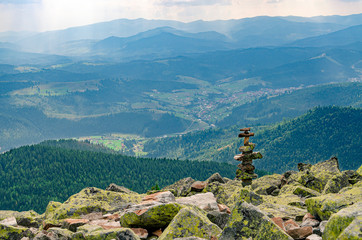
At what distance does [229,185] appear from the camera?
148ft

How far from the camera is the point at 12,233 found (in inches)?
1088

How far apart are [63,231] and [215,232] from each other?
9461mm

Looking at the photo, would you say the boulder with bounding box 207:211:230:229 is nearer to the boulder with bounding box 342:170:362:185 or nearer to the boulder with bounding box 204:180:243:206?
the boulder with bounding box 204:180:243:206

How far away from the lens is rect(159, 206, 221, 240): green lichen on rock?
2111cm

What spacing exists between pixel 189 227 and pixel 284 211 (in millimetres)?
10025

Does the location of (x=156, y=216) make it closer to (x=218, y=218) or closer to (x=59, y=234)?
(x=218, y=218)

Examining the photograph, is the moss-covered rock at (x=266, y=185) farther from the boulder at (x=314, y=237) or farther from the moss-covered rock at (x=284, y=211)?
the boulder at (x=314, y=237)

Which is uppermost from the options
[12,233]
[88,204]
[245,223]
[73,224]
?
[245,223]

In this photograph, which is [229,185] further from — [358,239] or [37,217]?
[358,239]

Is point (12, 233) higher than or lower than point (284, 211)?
lower

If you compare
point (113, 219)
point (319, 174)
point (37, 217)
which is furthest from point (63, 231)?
point (319, 174)

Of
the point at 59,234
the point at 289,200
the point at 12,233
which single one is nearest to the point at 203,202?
the point at 289,200

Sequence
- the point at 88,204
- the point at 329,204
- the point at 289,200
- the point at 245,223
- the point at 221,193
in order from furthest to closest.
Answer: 1. the point at 221,193
2. the point at 289,200
3. the point at 88,204
4. the point at 329,204
5. the point at 245,223

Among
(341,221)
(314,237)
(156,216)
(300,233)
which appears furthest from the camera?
(156,216)
